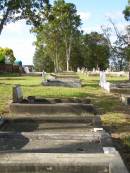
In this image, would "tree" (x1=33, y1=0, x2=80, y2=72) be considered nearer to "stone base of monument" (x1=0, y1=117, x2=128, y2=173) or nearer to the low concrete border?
the low concrete border

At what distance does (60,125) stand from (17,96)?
14.5 feet

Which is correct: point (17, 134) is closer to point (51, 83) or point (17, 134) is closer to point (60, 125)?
point (60, 125)

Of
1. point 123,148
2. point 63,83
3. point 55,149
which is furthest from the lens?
point 63,83

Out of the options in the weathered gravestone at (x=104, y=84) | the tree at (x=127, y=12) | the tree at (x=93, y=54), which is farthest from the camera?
the tree at (x=93, y=54)

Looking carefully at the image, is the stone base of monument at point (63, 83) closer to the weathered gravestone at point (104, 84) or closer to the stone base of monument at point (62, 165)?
the weathered gravestone at point (104, 84)

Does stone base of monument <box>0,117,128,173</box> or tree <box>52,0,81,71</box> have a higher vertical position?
tree <box>52,0,81,71</box>

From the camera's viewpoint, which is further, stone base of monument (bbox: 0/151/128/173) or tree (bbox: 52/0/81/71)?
tree (bbox: 52/0/81/71)

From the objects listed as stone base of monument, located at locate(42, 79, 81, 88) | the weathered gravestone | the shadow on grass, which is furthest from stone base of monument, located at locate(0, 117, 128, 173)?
stone base of monument, located at locate(42, 79, 81, 88)

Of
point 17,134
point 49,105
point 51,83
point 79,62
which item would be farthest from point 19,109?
point 79,62

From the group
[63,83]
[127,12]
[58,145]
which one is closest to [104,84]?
[63,83]

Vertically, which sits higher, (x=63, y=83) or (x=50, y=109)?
(x=50, y=109)

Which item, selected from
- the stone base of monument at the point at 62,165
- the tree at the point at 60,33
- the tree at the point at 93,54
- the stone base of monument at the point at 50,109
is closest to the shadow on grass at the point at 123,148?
the stone base of monument at the point at 62,165

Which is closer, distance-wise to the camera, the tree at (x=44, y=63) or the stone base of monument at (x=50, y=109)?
the stone base of monument at (x=50, y=109)

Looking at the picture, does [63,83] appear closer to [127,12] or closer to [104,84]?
[104,84]
